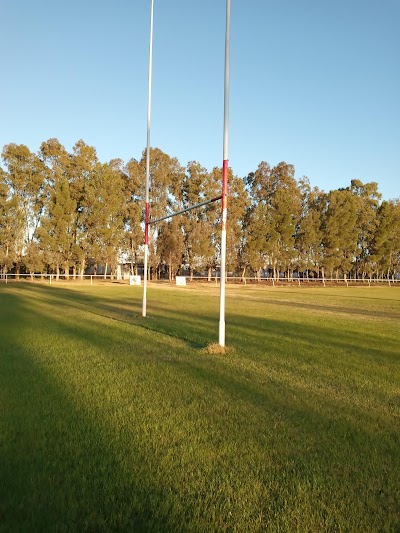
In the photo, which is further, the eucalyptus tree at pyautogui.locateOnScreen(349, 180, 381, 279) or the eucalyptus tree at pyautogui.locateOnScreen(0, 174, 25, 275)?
the eucalyptus tree at pyautogui.locateOnScreen(349, 180, 381, 279)

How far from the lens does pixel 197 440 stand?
395cm

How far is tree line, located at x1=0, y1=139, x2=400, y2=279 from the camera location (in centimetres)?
5297

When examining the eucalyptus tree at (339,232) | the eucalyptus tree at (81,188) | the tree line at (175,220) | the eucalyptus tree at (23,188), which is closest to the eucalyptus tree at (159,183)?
the tree line at (175,220)

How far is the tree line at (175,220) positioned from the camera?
174 ft

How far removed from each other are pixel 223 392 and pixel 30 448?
106 inches

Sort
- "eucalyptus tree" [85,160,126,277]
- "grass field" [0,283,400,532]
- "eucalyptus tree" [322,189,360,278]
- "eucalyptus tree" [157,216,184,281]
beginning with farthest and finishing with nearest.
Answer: "eucalyptus tree" [322,189,360,278] < "eucalyptus tree" [157,216,184,281] < "eucalyptus tree" [85,160,126,277] < "grass field" [0,283,400,532]

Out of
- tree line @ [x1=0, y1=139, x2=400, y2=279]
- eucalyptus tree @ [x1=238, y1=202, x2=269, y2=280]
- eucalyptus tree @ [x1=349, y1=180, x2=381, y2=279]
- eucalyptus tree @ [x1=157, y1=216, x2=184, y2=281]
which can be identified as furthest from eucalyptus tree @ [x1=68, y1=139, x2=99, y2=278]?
eucalyptus tree @ [x1=349, y1=180, x2=381, y2=279]

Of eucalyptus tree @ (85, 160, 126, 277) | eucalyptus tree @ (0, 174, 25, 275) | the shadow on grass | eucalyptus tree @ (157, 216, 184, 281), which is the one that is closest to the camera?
the shadow on grass

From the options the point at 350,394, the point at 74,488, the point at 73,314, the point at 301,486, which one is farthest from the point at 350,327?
the point at 74,488

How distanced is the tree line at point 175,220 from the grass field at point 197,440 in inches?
1879

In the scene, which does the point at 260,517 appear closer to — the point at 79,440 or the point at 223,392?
the point at 79,440

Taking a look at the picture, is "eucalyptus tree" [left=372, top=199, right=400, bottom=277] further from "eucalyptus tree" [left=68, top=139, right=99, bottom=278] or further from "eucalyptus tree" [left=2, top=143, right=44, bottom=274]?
"eucalyptus tree" [left=2, top=143, right=44, bottom=274]

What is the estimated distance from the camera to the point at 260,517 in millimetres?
2719

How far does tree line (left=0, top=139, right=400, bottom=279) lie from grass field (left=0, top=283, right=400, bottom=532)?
4772cm
